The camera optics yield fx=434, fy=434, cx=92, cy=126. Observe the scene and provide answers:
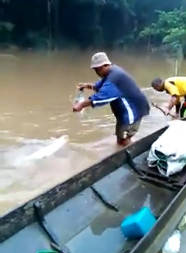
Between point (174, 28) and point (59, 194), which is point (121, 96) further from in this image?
point (174, 28)

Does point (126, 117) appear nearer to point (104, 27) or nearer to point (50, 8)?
point (50, 8)

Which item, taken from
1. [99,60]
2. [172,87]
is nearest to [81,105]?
[99,60]

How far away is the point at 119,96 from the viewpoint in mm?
6562

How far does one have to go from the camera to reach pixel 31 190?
6379 millimetres

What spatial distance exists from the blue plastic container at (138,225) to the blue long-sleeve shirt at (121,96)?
2218 millimetres

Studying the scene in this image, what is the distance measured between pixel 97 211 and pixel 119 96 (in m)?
2.27

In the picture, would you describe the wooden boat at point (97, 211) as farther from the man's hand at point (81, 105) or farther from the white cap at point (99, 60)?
the white cap at point (99, 60)

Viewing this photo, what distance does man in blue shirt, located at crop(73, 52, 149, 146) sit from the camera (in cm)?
618

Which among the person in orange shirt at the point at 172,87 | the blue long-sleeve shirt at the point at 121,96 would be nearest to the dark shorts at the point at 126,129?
the blue long-sleeve shirt at the point at 121,96

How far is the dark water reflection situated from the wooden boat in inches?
57.0

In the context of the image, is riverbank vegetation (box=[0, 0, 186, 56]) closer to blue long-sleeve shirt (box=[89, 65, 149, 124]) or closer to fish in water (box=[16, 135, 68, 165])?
fish in water (box=[16, 135, 68, 165])

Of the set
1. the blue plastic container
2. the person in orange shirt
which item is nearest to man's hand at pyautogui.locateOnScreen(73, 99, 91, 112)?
the person in orange shirt

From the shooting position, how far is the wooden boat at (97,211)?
384 cm

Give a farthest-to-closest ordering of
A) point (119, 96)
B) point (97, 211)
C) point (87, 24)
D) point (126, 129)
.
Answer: point (87, 24), point (126, 129), point (119, 96), point (97, 211)
